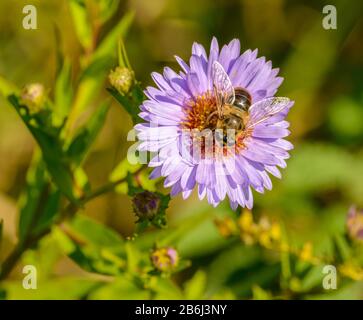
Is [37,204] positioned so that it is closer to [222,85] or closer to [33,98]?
[33,98]

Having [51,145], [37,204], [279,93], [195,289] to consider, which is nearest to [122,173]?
[51,145]

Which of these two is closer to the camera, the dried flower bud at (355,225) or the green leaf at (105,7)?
the green leaf at (105,7)

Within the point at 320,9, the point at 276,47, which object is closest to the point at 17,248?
the point at 276,47

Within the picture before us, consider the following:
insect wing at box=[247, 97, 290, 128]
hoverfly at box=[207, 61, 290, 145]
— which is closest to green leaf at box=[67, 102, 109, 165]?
hoverfly at box=[207, 61, 290, 145]

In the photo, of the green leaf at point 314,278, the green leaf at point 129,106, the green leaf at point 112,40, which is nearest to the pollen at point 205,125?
the green leaf at point 129,106

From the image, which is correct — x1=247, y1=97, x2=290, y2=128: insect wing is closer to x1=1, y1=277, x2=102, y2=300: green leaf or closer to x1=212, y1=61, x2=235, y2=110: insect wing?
x1=212, y1=61, x2=235, y2=110: insect wing

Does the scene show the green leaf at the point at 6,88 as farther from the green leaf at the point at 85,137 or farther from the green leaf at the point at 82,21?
the green leaf at the point at 82,21
